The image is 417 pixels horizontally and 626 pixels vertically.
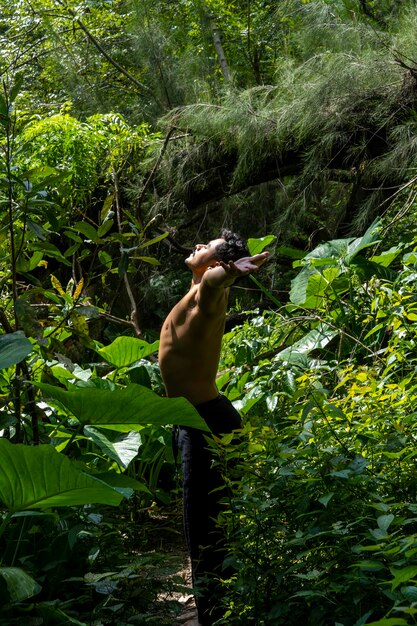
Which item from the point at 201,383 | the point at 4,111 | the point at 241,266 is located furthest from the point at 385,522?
the point at 4,111

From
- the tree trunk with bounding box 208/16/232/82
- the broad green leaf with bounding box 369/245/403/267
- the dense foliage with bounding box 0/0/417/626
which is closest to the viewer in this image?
the dense foliage with bounding box 0/0/417/626

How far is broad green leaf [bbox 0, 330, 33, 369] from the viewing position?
2.50m

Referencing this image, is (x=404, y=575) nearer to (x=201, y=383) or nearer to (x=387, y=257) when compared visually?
(x=201, y=383)

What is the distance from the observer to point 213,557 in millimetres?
3156

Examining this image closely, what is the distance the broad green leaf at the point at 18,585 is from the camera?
213 centimetres

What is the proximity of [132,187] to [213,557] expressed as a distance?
16.6 feet

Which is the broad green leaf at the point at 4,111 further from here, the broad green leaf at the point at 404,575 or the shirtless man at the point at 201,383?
the broad green leaf at the point at 404,575

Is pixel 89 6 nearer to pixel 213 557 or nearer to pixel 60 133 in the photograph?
pixel 60 133

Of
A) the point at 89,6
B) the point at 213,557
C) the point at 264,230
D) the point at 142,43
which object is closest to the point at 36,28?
the point at 89,6

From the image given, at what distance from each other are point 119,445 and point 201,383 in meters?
0.85

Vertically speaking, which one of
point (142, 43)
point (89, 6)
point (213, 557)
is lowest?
point (213, 557)

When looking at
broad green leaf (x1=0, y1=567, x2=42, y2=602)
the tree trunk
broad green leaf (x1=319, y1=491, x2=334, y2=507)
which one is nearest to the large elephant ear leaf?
broad green leaf (x1=0, y1=567, x2=42, y2=602)

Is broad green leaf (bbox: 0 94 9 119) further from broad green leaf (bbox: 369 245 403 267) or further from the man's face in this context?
broad green leaf (bbox: 369 245 403 267)

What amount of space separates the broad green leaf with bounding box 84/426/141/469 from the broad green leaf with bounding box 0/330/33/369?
104cm
